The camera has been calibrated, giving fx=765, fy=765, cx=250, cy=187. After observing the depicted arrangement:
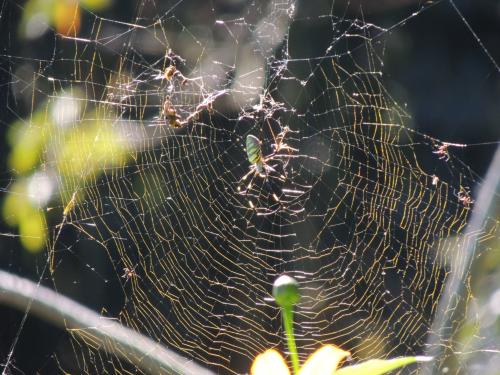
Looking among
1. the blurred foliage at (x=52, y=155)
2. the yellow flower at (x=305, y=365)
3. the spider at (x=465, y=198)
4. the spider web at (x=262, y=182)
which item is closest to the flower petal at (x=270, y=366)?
the yellow flower at (x=305, y=365)

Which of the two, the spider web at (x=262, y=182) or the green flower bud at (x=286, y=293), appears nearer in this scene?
the green flower bud at (x=286, y=293)

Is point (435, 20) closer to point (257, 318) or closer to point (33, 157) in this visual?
point (257, 318)

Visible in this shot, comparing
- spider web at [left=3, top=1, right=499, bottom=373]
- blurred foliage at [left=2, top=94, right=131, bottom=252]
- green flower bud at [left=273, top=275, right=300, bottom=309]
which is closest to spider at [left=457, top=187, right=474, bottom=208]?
spider web at [left=3, top=1, right=499, bottom=373]

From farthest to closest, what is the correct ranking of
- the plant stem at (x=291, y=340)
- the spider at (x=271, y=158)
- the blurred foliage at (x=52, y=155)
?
the spider at (x=271, y=158) < the blurred foliage at (x=52, y=155) < the plant stem at (x=291, y=340)

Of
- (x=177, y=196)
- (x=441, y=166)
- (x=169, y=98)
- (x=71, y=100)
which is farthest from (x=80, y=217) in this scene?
(x=441, y=166)

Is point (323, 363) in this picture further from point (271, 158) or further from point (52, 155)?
point (271, 158)

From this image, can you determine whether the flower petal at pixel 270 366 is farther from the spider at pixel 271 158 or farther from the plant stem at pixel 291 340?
the spider at pixel 271 158

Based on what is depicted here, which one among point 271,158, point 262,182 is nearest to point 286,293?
point 271,158
